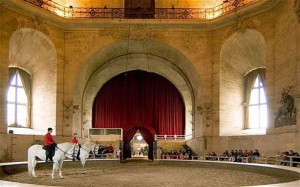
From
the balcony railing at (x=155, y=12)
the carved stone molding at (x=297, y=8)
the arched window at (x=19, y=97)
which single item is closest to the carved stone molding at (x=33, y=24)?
the balcony railing at (x=155, y=12)

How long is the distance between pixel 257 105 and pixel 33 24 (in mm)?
15381

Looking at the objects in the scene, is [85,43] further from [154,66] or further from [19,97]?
[154,66]

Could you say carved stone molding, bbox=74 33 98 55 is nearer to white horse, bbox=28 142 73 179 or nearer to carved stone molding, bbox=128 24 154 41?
carved stone molding, bbox=128 24 154 41

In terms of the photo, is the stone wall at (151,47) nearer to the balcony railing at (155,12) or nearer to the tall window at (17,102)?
the tall window at (17,102)

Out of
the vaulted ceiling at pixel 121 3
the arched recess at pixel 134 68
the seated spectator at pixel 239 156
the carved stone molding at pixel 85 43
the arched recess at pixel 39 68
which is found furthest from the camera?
the vaulted ceiling at pixel 121 3

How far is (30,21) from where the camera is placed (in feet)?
82.2

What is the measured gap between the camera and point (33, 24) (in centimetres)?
2517

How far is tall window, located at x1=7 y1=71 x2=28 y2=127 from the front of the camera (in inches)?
1112

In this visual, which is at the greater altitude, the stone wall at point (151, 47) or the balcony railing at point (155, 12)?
the balcony railing at point (155, 12)

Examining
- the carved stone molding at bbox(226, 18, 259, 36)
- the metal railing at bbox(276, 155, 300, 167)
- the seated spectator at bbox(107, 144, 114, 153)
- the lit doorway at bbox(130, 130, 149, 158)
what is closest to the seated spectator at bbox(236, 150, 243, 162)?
the metal railing at bbox(276, 155, 300, 167)

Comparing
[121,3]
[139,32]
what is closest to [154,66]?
[139,32]

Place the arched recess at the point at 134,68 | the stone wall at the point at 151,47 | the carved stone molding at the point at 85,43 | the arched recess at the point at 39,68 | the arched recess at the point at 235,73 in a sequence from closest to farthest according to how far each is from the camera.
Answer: the stone wall at the point at 151,47, the arched recess at the point at 39,68, the arched recess at the point at 235,73, the carved stone molding at the point at 85,43, the arched recess at the point at 134,68

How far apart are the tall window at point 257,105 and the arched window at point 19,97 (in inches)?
595

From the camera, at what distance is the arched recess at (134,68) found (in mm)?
28812
